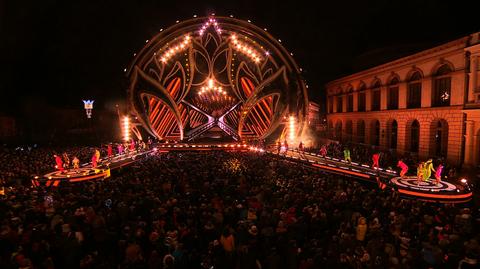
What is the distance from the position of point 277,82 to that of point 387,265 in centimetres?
2630

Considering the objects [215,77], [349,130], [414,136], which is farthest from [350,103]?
[215,77]

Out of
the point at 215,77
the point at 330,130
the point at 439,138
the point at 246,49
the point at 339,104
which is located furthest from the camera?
the point at 330,130

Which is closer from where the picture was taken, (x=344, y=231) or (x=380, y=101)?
(x=344, y=231)

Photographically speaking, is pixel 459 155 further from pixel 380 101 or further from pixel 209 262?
pixel 209 262

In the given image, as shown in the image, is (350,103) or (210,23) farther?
(350,103)

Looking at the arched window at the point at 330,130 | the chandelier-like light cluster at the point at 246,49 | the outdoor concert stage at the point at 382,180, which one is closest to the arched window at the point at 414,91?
the outdoor concert stage at the point at 382,180

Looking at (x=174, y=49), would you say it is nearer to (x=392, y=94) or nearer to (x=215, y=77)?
(x=215, y=77)

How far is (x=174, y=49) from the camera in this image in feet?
101

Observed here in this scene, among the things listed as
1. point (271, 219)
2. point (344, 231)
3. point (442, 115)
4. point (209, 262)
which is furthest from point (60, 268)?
point (442, 115)

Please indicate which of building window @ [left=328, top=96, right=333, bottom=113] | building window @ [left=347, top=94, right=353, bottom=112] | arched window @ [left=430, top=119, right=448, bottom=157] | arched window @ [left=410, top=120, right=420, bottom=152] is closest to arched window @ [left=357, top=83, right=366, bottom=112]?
building window @ [left=347, top=94, right=353, bottom=112]

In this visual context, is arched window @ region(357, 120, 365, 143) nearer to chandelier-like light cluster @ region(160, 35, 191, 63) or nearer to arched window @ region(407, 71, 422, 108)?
arched window @ region(407, 71, 422, 108)

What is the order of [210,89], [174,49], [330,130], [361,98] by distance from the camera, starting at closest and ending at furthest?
[174,49] < [361,98] < [210,89] < [330,130]

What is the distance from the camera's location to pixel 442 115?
71.6ft

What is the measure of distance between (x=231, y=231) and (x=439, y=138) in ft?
73.9
